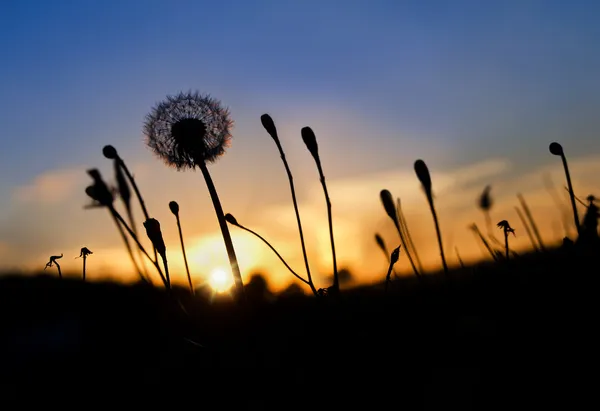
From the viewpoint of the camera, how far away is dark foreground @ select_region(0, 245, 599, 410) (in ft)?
5.36

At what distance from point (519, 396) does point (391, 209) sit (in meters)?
1.65

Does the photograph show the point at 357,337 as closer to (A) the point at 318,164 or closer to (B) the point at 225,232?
(A) the point at 318,164

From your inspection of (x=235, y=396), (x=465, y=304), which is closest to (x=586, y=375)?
(x=465, y=304)

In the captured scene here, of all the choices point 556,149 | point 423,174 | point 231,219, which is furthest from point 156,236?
point 556,149

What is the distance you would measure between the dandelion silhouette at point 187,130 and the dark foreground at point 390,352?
1638mm

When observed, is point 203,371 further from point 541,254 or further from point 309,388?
point 541,254

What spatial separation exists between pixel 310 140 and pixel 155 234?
1173 millimetres

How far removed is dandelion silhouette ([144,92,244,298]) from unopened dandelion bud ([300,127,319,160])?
1.34m

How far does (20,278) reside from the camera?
24.9 feet

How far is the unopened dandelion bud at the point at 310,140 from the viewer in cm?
323

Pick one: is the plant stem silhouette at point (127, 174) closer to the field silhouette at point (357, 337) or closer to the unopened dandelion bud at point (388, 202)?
the field silhouette at point (357, 337)

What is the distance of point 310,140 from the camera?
3.23 meters

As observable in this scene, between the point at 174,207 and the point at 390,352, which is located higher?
the point at 174,207

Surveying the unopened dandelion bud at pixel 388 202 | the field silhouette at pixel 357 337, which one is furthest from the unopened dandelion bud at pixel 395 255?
the unopened dandelion bud at pixel 388 202
